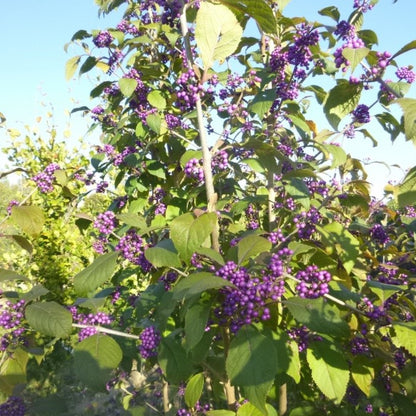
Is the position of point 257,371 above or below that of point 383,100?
below

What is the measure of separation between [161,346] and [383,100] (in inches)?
73.5

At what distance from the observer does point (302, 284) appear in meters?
1.68

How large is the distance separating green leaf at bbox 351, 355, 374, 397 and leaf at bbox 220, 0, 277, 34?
1.72 metres

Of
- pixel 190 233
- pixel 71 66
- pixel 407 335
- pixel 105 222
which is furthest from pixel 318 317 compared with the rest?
pixel 71 66

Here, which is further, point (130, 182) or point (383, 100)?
point (130, 182)

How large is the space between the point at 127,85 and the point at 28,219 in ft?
3.37

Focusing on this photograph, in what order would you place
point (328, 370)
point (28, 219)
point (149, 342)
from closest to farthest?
point (328, 370) → point (149, 342) → point (28, 219)

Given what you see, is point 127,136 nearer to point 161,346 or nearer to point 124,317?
point 124,317

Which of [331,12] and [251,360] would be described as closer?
[251,360]

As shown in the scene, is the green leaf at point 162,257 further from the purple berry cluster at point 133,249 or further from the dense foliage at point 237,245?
the purple berry cluster at point 133,249

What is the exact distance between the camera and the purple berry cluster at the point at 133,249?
2318 millimetres

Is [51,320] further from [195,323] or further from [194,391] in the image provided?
[194,391]

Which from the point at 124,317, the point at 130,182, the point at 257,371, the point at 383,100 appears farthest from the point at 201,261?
the point at 383,100

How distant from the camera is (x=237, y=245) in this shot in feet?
5.65
